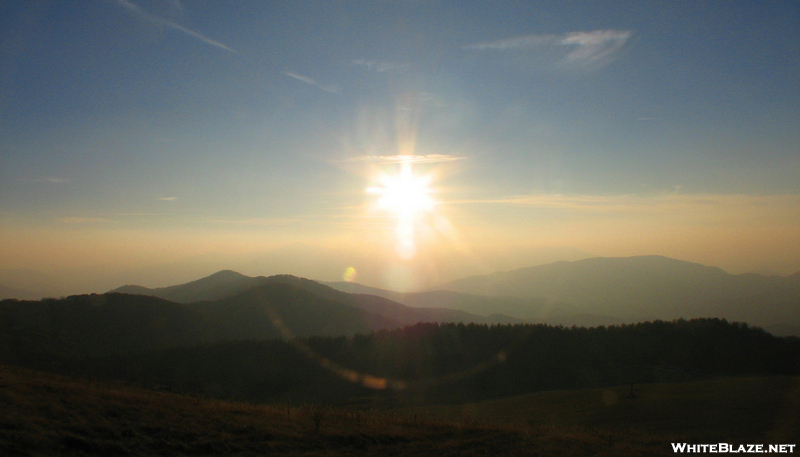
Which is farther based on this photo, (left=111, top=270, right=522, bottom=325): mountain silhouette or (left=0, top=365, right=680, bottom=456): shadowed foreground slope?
(left=111, top=270, right=522, bottom=325): mountain silhouette

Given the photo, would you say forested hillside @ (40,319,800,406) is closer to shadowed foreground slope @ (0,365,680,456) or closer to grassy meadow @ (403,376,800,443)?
grassy meadow @ (403,376,800,443)

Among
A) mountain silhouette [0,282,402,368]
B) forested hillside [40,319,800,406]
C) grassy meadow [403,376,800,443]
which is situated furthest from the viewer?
mountain silhouette [0,282,402,368]

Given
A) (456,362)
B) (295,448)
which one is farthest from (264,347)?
(295,448)

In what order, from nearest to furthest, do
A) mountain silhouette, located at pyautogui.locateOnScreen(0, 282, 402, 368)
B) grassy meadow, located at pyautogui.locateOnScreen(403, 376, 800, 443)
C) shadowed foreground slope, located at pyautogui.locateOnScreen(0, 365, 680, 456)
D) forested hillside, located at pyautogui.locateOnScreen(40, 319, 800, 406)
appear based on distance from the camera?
shadowed foreground slope, located at pyautogui.locateOnScreen(0, 365, 680, 456)
grassy meadow, located at pyautogui.locateOnScreen(403, 376, 800, 443)
forested hillside, located at pyautogui.locateOnScreen(40, 319, 800, 406)
mountain silhouette, located at pyautogui.locateOnScreen(0, 282, 402, 368)

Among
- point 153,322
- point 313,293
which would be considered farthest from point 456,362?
point 313,293

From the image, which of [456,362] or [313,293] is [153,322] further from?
[456,362]

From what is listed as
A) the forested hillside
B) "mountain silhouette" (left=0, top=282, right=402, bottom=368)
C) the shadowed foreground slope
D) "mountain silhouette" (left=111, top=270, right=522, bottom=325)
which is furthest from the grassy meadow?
"mountain silhouette" (left=111, top=270, right=522, bottom=325)

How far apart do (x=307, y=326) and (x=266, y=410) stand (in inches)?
3772

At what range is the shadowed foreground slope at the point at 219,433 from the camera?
421 inches

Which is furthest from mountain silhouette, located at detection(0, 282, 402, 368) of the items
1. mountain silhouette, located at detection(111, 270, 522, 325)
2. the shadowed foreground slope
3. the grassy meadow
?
the grassy meadow

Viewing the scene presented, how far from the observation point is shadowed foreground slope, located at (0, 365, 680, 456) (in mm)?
10695

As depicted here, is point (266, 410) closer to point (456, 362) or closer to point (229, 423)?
point (229, 423)

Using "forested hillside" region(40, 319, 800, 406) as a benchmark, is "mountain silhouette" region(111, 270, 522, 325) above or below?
above

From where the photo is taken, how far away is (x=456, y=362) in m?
65.1
